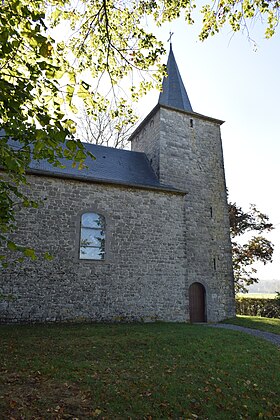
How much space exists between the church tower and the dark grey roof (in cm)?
63

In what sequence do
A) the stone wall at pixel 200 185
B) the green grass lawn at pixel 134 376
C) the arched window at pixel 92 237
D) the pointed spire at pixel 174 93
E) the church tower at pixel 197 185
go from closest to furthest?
the green grass lawn at pixel 134 376 < the arched window at pixel 92 237 < the church tower at pixel 197 185 < the stone wall at pixel 200 185 < the pointed spire at pixel 174 93

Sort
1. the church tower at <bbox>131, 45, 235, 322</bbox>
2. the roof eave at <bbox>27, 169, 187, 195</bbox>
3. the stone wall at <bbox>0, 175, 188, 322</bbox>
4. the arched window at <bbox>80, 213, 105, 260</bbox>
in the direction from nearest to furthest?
the stone wall at <bbox>0, 175, 188, 322</bbox> → the roof eave at <bbox>27, 169, 187, 195</bbox> → the arched window at <bbox>80, 213, 105, 260</bbox> → the church tower at <bbox>131, 45, 235, 322</bbox>

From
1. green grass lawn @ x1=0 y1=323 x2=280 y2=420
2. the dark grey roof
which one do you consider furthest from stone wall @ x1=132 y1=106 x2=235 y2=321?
green grass lawn @ x1=0 y1=323 x2=280 y2=420

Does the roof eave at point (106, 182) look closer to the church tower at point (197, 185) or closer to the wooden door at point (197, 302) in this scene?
the church tower at point (197, 185)

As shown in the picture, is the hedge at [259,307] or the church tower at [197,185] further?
the hedge at [259,307]

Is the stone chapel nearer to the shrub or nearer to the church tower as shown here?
the church tower

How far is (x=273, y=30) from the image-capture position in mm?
5172

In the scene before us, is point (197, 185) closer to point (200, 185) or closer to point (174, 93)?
point (200, 185)

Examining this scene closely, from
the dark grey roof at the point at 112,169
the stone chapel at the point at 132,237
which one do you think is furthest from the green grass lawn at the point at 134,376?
the dark grey roof at the point at 112,169

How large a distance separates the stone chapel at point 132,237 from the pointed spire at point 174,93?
A: 0.87 m

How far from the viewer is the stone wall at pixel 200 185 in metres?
12.9

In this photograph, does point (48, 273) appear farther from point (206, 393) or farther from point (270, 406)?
point (270, 406)

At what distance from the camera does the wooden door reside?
40.8ft

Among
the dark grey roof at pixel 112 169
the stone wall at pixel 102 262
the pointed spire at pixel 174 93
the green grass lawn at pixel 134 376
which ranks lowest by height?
the green grass lawn at pixel 134 376
